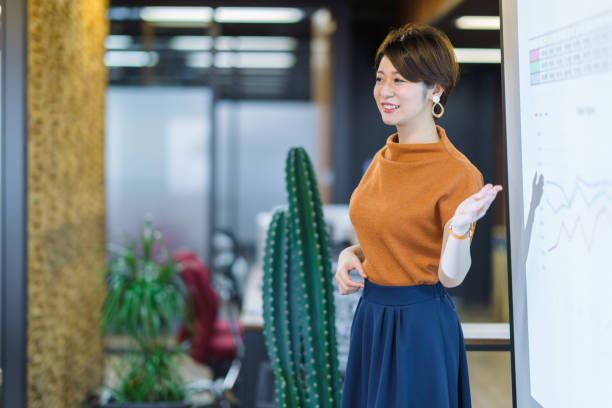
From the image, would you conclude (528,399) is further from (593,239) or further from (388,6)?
(388,6)

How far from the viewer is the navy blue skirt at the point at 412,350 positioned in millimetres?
1271

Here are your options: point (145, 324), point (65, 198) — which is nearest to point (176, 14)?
point (65, 198)

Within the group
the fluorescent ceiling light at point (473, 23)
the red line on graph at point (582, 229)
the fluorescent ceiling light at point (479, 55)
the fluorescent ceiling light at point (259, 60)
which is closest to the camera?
the red line on graph at point (582, 229)

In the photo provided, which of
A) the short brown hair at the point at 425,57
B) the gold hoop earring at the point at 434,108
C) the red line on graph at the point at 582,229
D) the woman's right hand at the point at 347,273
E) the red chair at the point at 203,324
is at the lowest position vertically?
the red chair at the point at 203,324

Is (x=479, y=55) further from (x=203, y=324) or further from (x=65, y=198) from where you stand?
(x=65, y=198)

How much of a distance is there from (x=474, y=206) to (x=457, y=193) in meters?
0.12

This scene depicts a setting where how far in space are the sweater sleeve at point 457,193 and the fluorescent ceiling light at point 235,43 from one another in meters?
3.92

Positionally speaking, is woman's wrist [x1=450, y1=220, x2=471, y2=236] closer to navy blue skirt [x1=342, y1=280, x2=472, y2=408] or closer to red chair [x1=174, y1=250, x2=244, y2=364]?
navy blue skirt [x1=342, y1=280, x2=472, y2=408]

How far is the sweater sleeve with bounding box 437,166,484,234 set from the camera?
123 centimetres

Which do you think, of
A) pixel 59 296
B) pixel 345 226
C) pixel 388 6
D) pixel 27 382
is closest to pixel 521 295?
pixel 345 226

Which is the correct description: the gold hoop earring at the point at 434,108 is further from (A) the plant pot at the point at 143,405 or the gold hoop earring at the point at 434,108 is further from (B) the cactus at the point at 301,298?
(A) the plant pot at the point at 143,405

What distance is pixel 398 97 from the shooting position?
1.31m

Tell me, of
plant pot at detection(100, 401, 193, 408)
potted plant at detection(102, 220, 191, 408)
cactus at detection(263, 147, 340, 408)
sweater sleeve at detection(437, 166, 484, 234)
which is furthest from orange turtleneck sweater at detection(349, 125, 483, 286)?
plant pot at detection(100, 401, 193, 408)

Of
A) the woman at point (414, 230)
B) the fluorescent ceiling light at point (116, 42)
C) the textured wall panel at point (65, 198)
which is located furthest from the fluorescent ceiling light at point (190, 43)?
the woman at point (414, 230)
